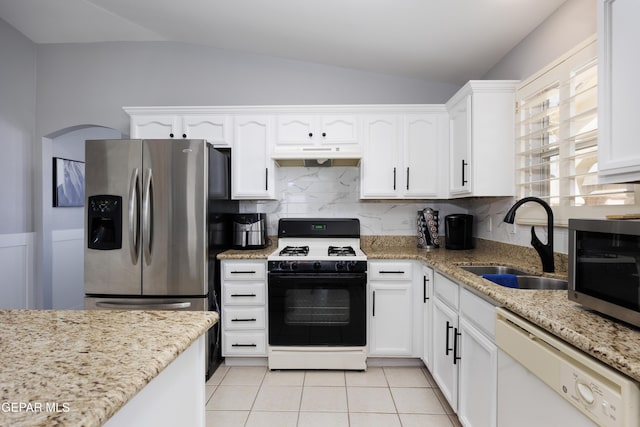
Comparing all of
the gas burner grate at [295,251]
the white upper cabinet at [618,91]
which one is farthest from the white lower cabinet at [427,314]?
the white upper cabinet at [618,91]

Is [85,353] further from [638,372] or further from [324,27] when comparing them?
[324,27]

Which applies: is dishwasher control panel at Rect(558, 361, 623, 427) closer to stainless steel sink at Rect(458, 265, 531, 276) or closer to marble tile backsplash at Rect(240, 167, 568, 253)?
stainless steel sink at Rect(458, 265, 531, 276)

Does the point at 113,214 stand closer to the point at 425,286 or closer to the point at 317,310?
the point at 317,310

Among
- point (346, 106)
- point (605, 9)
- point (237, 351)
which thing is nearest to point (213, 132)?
point (346, 106)

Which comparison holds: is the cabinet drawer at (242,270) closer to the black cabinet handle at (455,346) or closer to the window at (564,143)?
the black cabinet handle at (455,346)

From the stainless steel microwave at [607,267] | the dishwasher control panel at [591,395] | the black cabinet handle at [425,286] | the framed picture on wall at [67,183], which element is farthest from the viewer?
the framed picture on wall at [67,183]

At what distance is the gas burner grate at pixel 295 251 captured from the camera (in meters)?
2.66

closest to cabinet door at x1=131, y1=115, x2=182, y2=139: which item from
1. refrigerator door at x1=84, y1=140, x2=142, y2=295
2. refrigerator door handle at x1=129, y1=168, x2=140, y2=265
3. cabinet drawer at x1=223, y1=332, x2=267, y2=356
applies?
refrigerator door at x1=84, y1=140, x2=142, y2=295

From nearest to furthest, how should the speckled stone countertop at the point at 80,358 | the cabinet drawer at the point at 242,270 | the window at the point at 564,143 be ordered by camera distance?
the speckled stone countertop at the point at 80,358 < the window at the point at 564,143 < the cabinet drawer at the point at 242,270

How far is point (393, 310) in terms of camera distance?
8.57 ft

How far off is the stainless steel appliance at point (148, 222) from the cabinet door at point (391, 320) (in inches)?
52.2

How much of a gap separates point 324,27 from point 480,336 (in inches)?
92.5

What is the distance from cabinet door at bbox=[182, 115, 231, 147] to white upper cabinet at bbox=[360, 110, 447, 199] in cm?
122

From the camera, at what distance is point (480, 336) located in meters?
1.59
